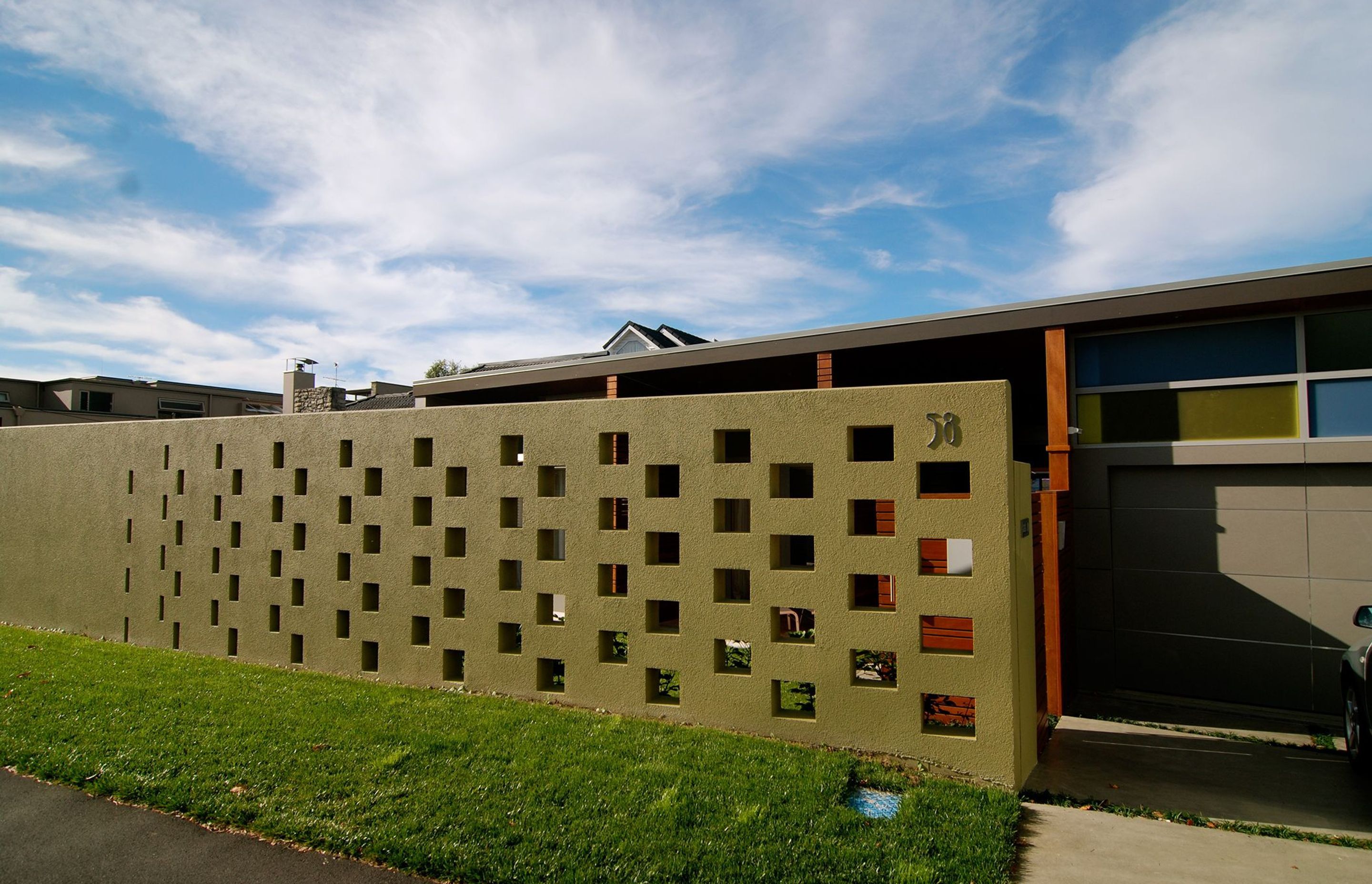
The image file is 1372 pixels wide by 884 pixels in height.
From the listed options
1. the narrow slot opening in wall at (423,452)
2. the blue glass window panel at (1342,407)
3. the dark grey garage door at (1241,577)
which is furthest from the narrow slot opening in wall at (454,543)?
the blue glass window panel at (1342,407)

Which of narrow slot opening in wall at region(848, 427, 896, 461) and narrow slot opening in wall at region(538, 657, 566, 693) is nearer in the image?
narrow slot opening in wall at region(538, 657, 566, 693)

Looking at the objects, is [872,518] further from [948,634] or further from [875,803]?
[875,803]

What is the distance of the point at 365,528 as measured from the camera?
28.6ft

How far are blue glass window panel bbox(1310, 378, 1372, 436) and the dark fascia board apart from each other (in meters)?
1.07

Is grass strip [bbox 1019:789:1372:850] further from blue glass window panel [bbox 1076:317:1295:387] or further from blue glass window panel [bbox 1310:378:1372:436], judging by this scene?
blue glass window panel [bbox 1076:317:1295:387]

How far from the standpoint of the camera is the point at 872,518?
946 cm

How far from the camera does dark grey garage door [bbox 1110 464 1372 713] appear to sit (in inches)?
316

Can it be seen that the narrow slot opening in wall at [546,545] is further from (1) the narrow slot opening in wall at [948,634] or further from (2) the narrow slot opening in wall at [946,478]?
(2) the narrow slot opening in wall at [946,478]

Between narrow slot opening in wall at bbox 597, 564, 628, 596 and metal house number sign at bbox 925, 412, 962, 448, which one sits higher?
metal house number sign at bbox 925, 412, 962, 448

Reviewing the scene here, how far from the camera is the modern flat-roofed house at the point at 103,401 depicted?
3192 centimetres

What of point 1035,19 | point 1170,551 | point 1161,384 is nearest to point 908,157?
point 1035,19

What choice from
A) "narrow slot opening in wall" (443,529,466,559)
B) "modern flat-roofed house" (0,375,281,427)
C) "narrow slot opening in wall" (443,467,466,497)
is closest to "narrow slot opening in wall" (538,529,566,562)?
"narrow slot opening in wall" (443,529,466,559)

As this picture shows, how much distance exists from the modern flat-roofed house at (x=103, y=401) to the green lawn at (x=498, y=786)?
28.0 meters

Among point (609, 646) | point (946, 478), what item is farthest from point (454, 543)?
point (946, 478)
